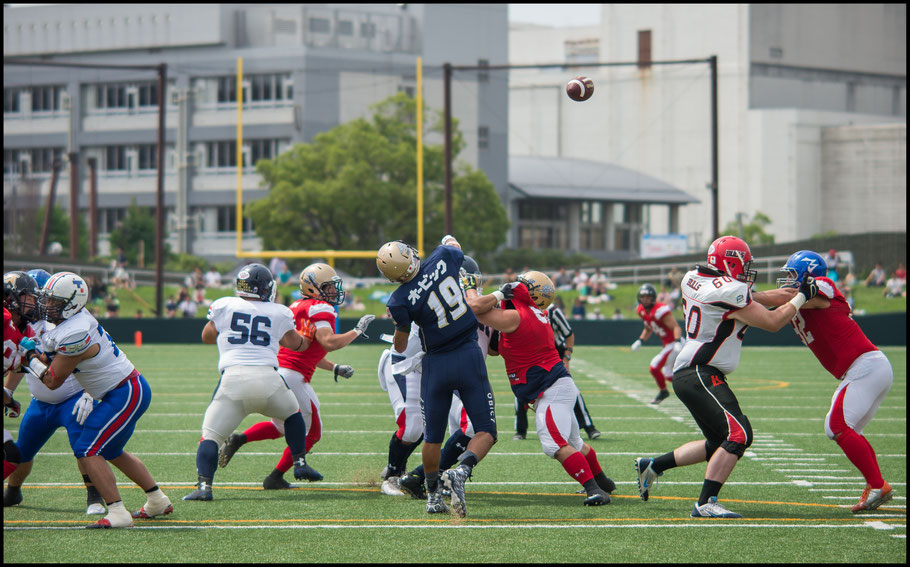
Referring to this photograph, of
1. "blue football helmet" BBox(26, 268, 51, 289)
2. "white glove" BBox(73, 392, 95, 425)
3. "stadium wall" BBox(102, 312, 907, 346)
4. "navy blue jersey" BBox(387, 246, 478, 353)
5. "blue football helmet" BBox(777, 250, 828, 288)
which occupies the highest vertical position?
"blue football helmet" BBox(777, 250, 828, 288)

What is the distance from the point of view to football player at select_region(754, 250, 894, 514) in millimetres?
7633

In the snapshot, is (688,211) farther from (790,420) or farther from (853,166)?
(790,420)

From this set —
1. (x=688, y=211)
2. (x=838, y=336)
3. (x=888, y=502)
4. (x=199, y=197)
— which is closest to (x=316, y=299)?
(x=838, y=336)

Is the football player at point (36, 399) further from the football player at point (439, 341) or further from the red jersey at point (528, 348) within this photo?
the red jersey at point (528, 348)

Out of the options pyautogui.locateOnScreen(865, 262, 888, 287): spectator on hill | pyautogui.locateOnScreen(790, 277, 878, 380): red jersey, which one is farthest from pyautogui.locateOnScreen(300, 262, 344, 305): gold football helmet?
pyautogui.locateOnScreen(865, 262, 888, 287): spectator on hill

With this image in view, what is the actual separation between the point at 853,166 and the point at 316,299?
6199 cm

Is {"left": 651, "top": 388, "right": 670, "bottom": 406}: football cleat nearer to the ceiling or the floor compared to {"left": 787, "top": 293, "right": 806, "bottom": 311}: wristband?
nearer to the floor

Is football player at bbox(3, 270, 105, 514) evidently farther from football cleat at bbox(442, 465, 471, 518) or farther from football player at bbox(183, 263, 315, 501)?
football cleat at bbox(442, 465, 471, 518)

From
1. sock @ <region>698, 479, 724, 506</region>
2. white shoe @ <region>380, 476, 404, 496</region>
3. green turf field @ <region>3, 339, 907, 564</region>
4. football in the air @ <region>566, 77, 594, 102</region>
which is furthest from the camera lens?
football in the air @ <region>566, 77, 594, 102</region>

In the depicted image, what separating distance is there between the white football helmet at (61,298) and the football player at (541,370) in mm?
2586

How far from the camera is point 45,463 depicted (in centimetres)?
980

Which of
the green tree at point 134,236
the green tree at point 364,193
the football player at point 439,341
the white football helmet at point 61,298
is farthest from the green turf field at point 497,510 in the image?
the green tree at point 134,236

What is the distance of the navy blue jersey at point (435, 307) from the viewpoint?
7.49 meters

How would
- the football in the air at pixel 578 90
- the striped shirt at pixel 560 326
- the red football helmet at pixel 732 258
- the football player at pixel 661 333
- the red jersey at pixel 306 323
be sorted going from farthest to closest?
1. the football player at pixel 661 333
2. the striped shirt at pixel 560 326
3. the football in the air at pixel 578 90
4. the red jersey at pixel 306 323
5. the red football helmet at pixel 732 258
